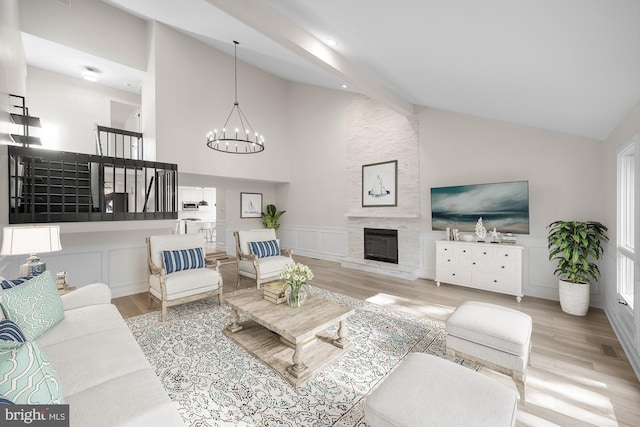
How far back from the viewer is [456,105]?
13.8ft

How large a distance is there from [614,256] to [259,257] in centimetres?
480

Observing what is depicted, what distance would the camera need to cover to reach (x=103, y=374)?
4.99 feet

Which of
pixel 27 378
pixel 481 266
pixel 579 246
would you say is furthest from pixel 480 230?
pixel 27 378

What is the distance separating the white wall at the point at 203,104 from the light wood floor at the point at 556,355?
9.69 feet

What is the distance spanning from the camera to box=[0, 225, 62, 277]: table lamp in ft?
7.46

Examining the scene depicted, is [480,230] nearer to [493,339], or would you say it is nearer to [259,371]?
[493,339]

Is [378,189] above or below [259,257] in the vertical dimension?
above

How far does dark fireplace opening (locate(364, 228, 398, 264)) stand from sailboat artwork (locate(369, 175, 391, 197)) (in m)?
0.80

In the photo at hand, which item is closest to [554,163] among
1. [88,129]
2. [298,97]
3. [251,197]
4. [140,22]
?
[298,97]

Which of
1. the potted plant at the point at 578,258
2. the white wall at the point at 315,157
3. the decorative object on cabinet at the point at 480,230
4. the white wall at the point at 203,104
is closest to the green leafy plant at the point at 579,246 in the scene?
the potted plant at the point at 578,258

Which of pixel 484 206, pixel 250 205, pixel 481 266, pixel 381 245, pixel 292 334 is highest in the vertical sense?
pixel 250 205

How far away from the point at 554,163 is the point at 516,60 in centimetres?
260

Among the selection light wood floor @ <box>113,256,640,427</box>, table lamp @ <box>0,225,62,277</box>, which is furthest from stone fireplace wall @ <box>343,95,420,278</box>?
table lamp @ <box>0,225,62,277</box>

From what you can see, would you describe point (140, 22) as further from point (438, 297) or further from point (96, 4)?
point (438, 297)
